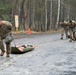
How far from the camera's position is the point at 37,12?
72000 mm

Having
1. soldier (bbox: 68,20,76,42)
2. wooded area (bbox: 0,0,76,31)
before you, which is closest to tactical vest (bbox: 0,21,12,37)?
soldier (bbox: 68,20,76,42)

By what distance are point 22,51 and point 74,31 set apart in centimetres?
962

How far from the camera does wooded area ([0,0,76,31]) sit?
5394 cm

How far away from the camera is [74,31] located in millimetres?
25953

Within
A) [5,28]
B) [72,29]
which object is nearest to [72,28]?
[72,29]

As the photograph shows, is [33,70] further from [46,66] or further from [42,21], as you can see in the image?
[42,21]

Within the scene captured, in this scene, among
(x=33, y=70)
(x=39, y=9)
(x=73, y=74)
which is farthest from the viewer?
(x=39, y=9)

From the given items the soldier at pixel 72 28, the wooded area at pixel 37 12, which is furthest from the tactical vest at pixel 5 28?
the wooded area at pixel 37 12

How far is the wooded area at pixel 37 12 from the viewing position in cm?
5394

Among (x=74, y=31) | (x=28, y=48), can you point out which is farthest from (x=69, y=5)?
(x=28, y=48)

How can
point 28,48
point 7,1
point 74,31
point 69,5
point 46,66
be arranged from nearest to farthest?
point 46,66 → point 28,48 → point 74,31 → point 7,1 → point 69,5

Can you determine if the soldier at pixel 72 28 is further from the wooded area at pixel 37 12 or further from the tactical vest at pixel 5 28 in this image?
the wooded area at pixel 37 12

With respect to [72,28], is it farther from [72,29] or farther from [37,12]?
[37,12]

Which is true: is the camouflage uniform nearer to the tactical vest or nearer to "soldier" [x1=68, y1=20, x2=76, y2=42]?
"soldier" [x1=68, y1=20, x2=76, y2=42]
